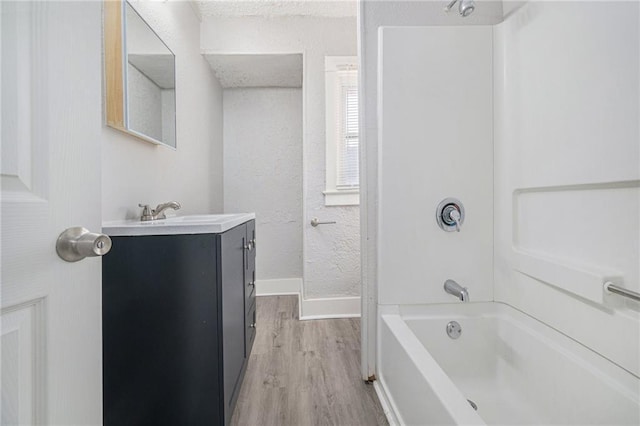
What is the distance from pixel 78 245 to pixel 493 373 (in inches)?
63.9

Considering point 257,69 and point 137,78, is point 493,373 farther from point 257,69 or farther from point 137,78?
point 257,69

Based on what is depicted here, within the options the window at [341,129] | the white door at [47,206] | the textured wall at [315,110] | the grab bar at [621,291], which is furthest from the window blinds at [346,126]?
the white door at [47,206]

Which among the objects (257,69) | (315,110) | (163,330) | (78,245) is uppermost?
(257,69)

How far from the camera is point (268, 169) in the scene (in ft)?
10.8

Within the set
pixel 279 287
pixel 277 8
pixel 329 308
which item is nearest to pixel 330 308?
pixel 329 308

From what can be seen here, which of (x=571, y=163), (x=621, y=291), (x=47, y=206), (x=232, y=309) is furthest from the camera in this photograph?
(x=232, y=309)

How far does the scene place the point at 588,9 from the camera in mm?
1006

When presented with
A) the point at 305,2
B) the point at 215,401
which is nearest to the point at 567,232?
the point at 215,401

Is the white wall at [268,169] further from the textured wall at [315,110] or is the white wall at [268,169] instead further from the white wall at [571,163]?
the white wall at [571,163]

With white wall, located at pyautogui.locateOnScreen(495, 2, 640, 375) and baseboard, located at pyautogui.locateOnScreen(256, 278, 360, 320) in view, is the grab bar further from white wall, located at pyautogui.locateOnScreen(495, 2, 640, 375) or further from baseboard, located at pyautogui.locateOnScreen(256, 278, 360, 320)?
baseboard, located at pyautogui.locateOnScreen(256, 278, 360, 320)

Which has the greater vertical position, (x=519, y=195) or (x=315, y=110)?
(x=315, y=110)

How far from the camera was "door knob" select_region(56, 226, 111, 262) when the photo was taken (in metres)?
0.49

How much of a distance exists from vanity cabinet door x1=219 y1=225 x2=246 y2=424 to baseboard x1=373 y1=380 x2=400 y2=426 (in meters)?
0.65

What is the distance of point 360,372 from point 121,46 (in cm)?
193
